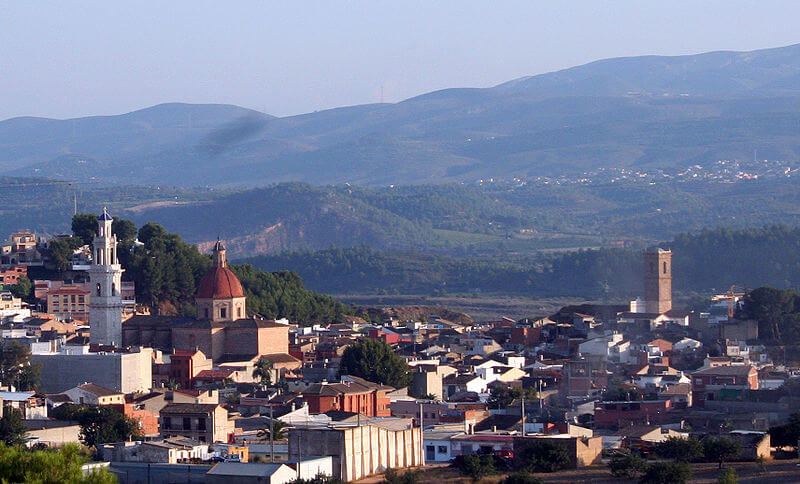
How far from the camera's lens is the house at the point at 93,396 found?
130ft

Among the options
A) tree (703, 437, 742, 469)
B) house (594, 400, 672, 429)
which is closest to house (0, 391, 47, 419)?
house (594, 400, 672, 429)

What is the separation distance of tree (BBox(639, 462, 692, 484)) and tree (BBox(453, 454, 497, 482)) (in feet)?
7.88

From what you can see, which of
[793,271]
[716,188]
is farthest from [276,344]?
[716,188]

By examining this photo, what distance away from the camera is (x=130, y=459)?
3114cm

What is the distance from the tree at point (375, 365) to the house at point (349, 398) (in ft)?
11.4

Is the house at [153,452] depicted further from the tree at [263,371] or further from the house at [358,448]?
the tree at [263,371]

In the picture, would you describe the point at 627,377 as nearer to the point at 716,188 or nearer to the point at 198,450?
the point at 198,450

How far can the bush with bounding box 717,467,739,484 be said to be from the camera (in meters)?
28.4

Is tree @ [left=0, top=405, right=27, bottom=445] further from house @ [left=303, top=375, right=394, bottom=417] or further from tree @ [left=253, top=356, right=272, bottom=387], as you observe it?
tree @ [left=253, top=356, right=272, bottom=387]

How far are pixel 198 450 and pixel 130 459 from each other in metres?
1.32

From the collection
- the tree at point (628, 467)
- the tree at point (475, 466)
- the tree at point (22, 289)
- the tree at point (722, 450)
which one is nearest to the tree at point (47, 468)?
the tree at point (475, 466)

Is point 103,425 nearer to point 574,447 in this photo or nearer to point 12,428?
point 12,428

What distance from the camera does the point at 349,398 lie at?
38719 millimetres

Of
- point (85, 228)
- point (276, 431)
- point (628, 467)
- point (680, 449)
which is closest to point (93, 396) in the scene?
point (276, 431)
